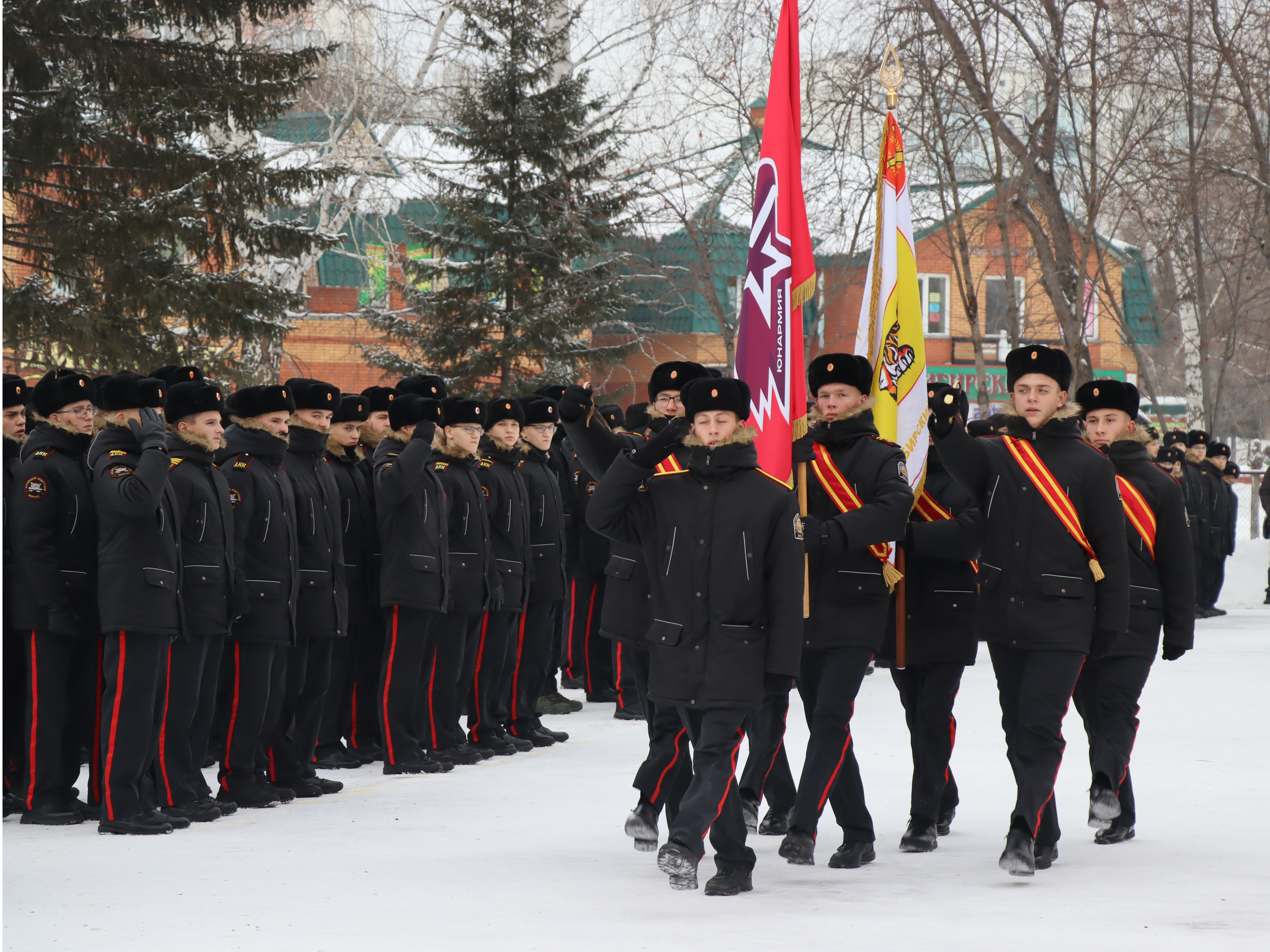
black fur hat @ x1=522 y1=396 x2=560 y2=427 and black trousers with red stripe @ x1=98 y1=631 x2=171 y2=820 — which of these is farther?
black fur hat @ x1=522 y1=396 x2=560 y2=427

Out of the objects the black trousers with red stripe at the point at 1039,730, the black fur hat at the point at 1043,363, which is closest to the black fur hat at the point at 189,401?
the black fur hat at the point at 1043,363

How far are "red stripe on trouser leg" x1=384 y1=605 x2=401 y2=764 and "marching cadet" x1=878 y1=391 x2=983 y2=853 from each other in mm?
3302

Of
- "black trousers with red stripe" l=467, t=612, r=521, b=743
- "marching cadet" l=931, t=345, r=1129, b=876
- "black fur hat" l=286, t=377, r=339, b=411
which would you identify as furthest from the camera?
"black trousers with red stripe" l=467, t=612, r=521, b=743

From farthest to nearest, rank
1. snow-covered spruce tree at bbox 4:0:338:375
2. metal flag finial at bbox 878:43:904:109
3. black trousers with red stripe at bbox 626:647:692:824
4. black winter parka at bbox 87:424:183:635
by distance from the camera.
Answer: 1. snow-covered spruce tree at bbox 4:0:338:375
2. metal flag finial at bbox 878:43:904:109
3. black winter parka at bbox 87:424:183:635
4. black trousers with red stripe at bbox 626:647:692:824

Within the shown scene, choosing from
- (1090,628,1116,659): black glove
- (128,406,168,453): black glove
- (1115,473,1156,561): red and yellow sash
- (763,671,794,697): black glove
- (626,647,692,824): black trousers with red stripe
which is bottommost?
(626,647,692,824): black trousers with red stripe

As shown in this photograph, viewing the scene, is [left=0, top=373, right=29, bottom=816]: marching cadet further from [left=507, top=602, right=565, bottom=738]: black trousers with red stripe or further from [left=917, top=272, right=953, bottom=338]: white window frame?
[left=917, top=272, right=953, bottom=338]: white window frame

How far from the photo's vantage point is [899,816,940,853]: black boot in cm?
674

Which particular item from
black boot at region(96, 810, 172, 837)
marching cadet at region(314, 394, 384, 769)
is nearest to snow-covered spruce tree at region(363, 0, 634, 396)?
marching cadet at region(314, 394, 384, 769)

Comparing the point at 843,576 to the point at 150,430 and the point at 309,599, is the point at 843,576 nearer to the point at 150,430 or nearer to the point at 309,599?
the point at 309,599

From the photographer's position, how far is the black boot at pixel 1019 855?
6.17 metres

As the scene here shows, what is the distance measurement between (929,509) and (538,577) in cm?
383

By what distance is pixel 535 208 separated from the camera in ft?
74.1

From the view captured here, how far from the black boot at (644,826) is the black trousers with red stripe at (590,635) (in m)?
5.36

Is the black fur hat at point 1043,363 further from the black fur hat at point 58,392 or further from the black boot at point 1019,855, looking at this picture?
the black fur hat at point 58,392
